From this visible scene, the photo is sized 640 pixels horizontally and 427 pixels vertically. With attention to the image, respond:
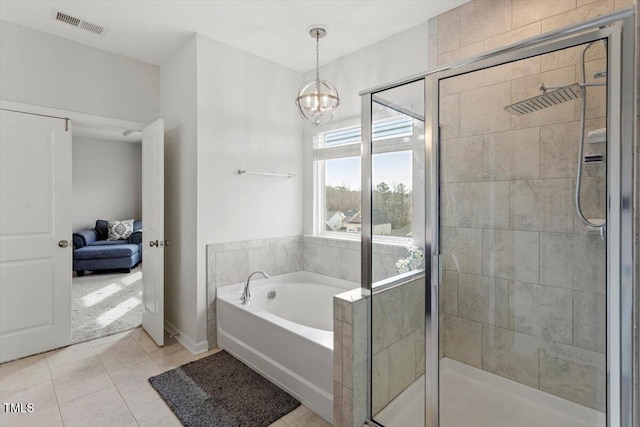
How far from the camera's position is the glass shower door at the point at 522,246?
146cm

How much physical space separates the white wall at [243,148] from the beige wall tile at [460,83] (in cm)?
198

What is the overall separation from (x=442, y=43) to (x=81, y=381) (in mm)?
3633

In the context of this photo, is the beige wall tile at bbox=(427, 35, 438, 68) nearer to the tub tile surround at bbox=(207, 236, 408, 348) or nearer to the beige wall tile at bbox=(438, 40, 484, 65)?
the beige wall tile at bbox=(438, 40, 484, 65)

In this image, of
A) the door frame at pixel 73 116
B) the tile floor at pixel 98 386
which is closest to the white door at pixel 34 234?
the door frame at pixel 73 116

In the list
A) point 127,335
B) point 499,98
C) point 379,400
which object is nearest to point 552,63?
point 499,98

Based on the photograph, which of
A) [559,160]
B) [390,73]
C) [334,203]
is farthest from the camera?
[334,203]

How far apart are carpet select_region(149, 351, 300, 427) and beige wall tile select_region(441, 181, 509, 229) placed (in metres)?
1.58

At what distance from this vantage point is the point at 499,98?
5.78 feet

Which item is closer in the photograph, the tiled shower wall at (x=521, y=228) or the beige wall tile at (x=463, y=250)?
the tiled shower wall at (x=521, y=228)

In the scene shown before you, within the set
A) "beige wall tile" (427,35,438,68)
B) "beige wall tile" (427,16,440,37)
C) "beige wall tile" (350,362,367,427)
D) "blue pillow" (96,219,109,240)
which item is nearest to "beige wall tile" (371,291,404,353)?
"beige wall tile" (350,362,367,427)

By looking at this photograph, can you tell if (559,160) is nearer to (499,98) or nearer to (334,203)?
(499,98)

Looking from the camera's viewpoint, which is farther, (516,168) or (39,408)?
(39,408)

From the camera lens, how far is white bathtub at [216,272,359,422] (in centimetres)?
198

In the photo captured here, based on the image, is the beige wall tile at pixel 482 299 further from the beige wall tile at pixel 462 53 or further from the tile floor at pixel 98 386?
the beige wall tile at pixel 462 53
